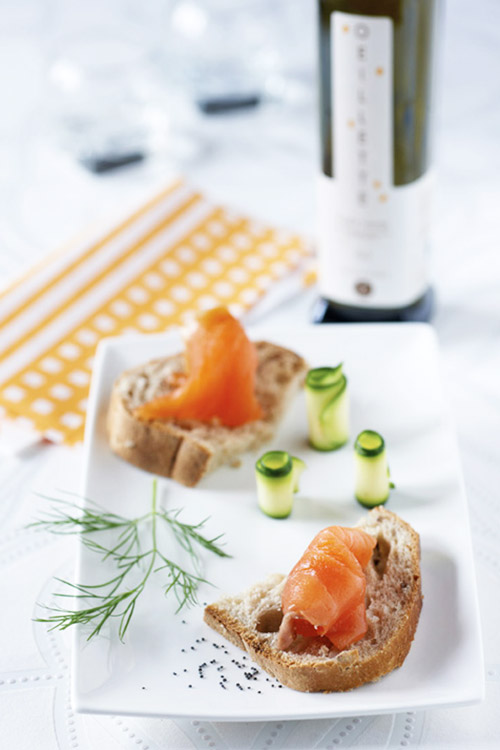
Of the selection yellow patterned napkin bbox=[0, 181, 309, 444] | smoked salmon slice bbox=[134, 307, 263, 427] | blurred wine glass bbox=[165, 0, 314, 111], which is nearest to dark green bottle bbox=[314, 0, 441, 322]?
yellow patterned napkin bbox=[0, 181, 309, 444]

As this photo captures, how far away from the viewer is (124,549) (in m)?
1.56

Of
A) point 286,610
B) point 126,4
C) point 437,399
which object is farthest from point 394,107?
point 126,4

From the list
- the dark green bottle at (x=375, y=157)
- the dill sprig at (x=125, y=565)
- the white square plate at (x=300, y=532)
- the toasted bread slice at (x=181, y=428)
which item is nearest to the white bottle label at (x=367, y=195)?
the dark green bottle at (x=375, y=157)

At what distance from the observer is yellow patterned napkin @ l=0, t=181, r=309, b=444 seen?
2102mm

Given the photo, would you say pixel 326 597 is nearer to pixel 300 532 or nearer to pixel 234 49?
pixel 300 532

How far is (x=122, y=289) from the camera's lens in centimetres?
237

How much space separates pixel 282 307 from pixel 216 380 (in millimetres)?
601

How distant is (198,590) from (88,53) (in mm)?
1935

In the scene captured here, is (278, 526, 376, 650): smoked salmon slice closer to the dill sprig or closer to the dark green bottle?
the dill sprig

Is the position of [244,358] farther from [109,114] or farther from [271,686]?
[109,114]

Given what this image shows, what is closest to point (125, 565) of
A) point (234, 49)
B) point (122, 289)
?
point (122, 289)

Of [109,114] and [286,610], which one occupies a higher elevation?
[109,114]

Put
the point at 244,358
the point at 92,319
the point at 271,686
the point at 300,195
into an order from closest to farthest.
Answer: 1. the point at 271,686
2. the point at 244,358
3. the point at 92,319
4. the point at 300,195

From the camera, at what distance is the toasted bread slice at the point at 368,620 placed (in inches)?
50.6
